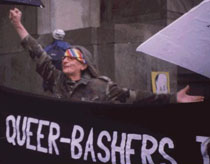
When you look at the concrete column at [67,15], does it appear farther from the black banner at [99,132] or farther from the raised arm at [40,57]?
the black banner at [99,132]

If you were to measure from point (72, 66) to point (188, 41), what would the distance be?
1.97m

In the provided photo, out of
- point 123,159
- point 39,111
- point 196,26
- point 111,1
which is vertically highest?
point 111,1

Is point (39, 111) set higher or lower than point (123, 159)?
higher

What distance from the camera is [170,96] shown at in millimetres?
3711

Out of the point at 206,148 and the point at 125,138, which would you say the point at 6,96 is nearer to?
the point at 125,138

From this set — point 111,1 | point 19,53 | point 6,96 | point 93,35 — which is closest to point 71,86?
point 6,96

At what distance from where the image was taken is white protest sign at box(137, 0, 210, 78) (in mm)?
3020

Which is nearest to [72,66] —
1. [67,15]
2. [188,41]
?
[188,41]

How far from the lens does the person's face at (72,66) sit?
16.1 feet

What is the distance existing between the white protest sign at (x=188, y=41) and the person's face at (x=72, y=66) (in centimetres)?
169

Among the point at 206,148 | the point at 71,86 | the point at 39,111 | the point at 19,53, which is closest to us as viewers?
the point at 206,148

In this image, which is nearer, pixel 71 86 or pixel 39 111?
pixel 39 111

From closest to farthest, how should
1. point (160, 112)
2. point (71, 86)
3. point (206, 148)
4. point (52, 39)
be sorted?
point (206, 148)
point (160, 112)
point (71, 86)
point (52, 39)

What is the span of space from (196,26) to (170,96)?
2.79ft
